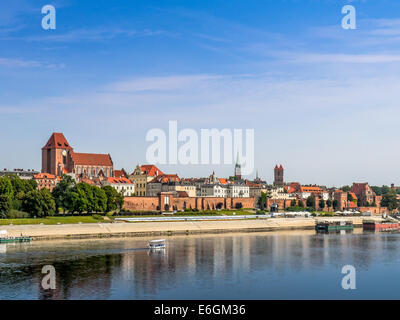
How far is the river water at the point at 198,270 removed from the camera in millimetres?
33062

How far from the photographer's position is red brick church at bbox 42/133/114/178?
119019 millimetres

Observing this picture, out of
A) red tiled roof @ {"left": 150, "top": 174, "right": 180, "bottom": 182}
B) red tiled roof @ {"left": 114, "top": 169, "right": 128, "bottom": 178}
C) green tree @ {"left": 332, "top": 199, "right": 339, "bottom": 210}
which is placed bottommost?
green tree @ {"left": 332, "top": 199, "right": 339, "bottom": 210}

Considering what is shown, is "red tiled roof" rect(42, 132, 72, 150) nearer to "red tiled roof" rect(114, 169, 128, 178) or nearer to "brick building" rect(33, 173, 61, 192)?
"red tiled roof" rect(114, 169, 128, 178)

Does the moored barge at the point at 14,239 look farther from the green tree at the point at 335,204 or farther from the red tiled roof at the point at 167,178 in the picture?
the green tree at the point at 335,204

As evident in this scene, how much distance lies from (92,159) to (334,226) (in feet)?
191

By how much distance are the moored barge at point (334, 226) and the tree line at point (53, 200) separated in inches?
1258

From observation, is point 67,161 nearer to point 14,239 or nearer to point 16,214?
point 16,214

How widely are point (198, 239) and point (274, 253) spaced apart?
16.1 meters

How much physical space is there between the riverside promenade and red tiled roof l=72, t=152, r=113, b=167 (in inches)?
1910

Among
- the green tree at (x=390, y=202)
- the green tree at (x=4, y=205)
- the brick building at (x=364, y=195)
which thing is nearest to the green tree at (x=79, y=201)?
the green tree at (x=4, y=205)

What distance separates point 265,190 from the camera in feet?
461

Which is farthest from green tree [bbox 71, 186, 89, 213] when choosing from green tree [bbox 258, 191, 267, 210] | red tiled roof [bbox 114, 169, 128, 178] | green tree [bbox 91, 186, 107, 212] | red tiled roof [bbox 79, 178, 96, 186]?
green tree [bbox 258, 191, 267, 210]
